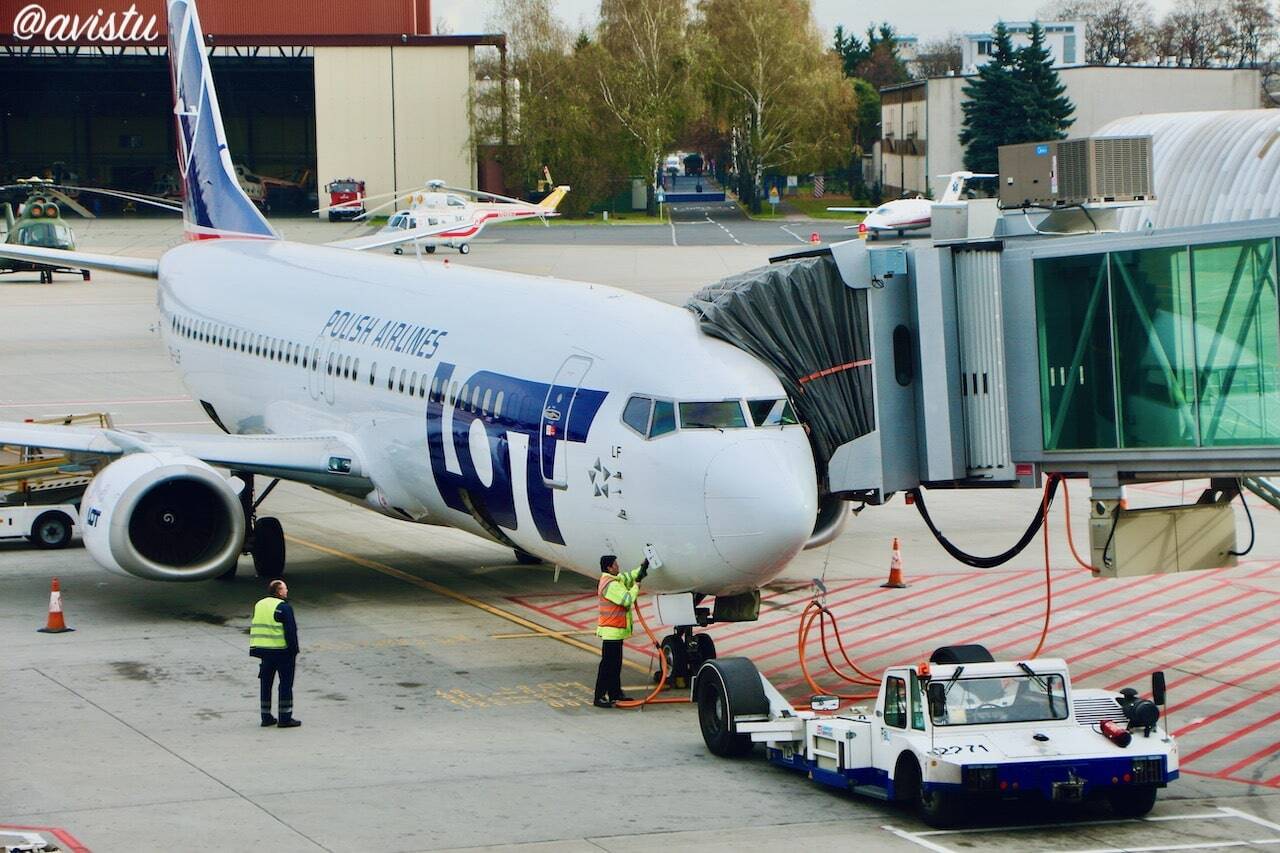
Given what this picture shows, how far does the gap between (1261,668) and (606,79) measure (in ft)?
370

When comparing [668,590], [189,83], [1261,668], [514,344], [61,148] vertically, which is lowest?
[1261,668]

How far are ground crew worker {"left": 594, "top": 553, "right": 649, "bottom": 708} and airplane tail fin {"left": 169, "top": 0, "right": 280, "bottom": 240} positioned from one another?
64.5ft

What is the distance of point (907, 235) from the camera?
318 feet

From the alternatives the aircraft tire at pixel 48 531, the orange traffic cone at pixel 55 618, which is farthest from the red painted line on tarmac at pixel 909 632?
the aircraft tire at pixel 48 531

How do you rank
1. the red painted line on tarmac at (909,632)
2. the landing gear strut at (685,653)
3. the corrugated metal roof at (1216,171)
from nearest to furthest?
the landing gear strut at (685,653) → the red painted line on tarmac at (909,632) → the corrugated metal roof at (1216,171)

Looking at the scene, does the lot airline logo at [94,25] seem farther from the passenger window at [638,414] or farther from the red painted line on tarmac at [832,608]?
the passenger window at [638,414]

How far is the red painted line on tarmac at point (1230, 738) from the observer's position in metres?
19.8

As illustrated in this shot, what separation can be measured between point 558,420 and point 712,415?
107 inches

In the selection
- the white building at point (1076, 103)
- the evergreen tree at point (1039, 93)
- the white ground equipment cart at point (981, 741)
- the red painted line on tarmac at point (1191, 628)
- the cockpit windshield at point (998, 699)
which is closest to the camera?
the white ground equipment cart at point (981, 741)

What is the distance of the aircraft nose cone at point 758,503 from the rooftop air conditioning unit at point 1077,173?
5.61 m

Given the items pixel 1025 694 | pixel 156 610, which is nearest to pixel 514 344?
pixel 156 610

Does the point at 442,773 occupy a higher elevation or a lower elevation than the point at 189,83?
lower

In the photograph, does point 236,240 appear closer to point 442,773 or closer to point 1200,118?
point 442,773

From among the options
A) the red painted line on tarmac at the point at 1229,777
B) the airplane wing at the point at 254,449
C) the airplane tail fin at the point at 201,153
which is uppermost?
the airplane tail fin at the point at 201,153
